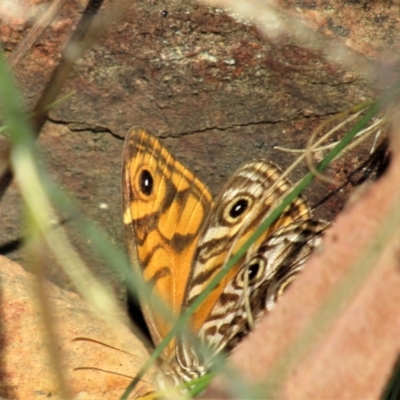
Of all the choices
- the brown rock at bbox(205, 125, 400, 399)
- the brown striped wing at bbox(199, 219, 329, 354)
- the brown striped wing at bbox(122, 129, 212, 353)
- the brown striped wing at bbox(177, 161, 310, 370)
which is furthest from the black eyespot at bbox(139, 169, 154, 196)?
the brown rock at bbox(205, 125, 400, 399)

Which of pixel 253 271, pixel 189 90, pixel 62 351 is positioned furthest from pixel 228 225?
pixel 62 351

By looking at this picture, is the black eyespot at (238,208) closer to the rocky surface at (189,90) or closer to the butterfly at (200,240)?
the butterfly at (200,240)

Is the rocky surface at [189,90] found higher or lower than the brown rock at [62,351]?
higher

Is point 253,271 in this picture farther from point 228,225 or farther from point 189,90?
point 189,90

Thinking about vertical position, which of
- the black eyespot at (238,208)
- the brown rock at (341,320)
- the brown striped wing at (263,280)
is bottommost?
the brown striped wing at (263,280)

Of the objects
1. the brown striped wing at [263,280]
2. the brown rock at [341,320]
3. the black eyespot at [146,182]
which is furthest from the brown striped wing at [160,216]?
the brown rock at [341,320]

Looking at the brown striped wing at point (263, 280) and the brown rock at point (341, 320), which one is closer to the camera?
the brown rock at point (341, 320)

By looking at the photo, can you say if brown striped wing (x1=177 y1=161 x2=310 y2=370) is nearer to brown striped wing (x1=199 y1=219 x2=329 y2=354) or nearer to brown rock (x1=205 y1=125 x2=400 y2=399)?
brown striped wing (x1=199 y1=219 x2=329 y2=354)

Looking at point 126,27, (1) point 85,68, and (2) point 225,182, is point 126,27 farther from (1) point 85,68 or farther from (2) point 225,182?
(2) point 225,182
